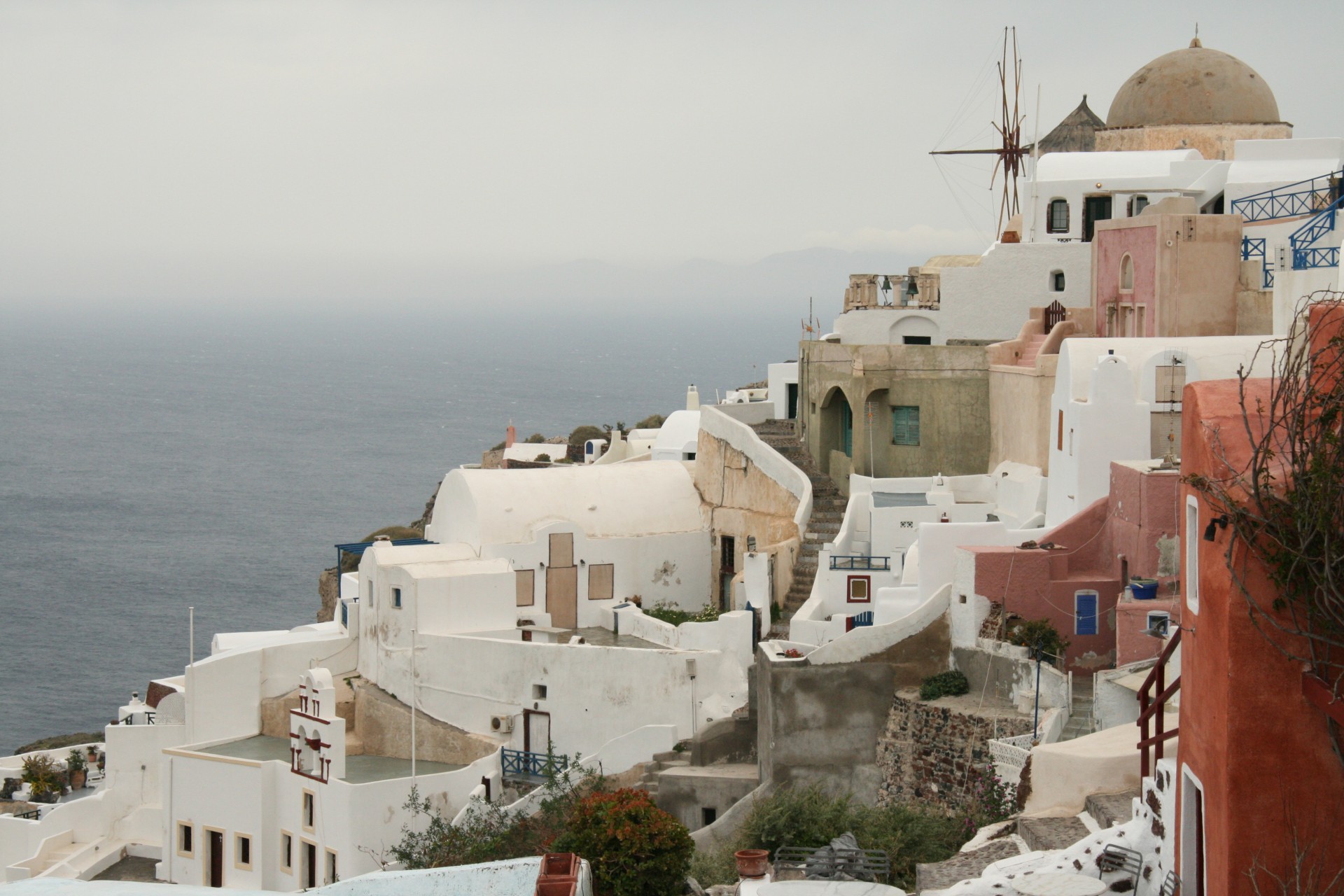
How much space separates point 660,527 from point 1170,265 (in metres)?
13.3

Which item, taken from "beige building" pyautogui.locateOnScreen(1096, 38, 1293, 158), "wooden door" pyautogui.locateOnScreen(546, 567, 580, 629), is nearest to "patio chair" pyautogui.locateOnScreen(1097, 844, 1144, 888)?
"wooden door" pyautogui.locateOnScreen(546, 567, 580, 629)

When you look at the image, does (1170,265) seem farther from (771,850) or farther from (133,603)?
(133,603)

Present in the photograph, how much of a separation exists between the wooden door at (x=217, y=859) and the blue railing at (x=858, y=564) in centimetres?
1335

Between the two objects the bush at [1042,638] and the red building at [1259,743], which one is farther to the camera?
the bush at [1042,638]

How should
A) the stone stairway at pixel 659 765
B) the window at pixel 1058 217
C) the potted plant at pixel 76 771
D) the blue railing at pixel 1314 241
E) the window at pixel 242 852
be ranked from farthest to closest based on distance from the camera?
the window at pixel 1058 217 → the potted plant at pixel 76 771 → the window at pixel 242 852 → the stone stairway at pixel 659 765 → the blue railing at pixel 1314 241

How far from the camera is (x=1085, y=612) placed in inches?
1053

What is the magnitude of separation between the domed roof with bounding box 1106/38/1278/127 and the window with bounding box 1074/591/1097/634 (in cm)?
2129

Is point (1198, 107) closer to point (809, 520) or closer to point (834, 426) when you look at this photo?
point (834, 426)

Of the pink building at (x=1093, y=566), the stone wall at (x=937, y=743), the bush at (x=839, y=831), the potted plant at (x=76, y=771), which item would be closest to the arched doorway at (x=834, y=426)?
the pink building at (x=1093, y=566)

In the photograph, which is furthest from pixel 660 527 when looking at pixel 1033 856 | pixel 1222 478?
pixel 1222 478

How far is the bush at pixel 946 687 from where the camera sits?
88.6ft

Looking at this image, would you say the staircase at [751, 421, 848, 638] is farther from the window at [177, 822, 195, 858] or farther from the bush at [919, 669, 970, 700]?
the window at [177, 822, 195, 858]

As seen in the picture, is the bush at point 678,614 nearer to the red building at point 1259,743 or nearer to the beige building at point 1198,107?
the beige building at point 1198,107

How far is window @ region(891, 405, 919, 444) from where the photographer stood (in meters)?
39.2
